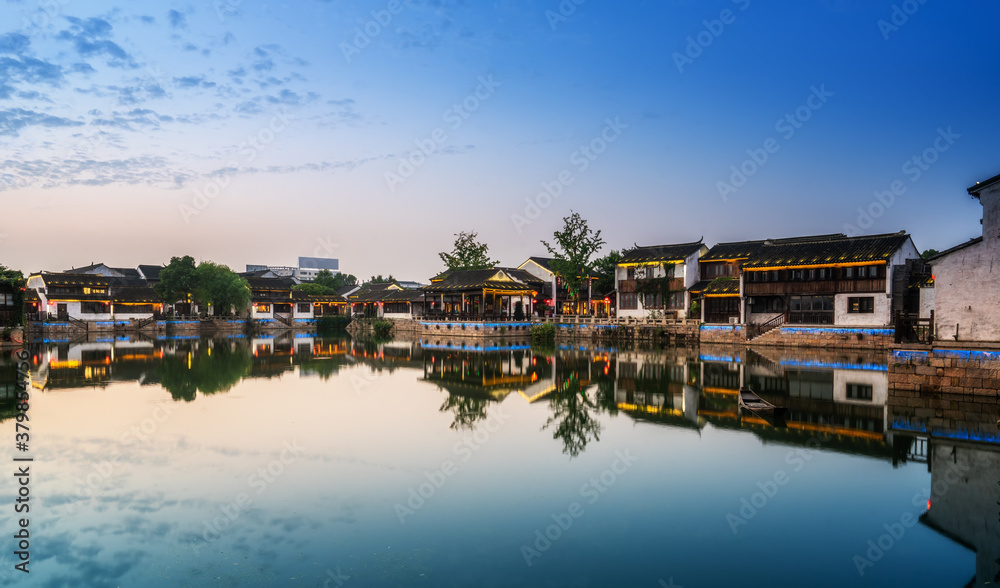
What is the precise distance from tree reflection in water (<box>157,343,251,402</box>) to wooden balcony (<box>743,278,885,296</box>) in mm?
33342

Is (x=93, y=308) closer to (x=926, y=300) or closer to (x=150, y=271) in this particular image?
(x=150, y=271)

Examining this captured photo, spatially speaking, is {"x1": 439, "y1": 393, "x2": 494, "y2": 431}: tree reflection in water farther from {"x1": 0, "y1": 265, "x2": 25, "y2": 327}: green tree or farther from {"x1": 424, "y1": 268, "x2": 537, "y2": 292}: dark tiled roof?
{"x1": 0, "y1": 265, "x2": 25, "y2": 327}: green tree

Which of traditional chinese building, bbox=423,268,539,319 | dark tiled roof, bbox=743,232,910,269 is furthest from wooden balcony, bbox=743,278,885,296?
traditional chinese building, bbox=423,268,539,319

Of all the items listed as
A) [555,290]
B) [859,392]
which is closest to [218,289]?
[555,290]

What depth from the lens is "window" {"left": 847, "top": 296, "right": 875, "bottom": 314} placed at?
123ft

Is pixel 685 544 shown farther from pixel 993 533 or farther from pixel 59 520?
pixel 59 520

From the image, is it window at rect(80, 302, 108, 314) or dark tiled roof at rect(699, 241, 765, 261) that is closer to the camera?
dark tiled roof at rect(699, 241, 765, 261)

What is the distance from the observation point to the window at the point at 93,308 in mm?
65750

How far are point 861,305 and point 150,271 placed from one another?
330 feet

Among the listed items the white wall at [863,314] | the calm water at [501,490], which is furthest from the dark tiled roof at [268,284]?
the white wall at [863,314]

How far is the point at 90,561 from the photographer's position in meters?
7.43

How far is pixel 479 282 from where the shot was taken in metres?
55.5

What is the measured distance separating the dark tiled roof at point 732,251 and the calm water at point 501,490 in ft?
92.5

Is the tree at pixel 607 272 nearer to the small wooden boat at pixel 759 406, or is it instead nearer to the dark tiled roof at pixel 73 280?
the small wooden boat at pixel 759 406
